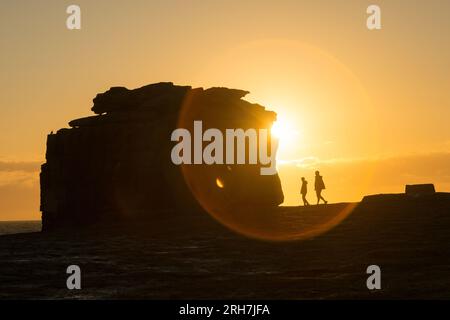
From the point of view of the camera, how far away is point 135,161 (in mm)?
42750

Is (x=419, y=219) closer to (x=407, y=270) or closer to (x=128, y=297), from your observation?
(x=407, y=270)

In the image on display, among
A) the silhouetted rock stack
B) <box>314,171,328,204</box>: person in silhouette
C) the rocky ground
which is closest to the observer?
the rocky ground

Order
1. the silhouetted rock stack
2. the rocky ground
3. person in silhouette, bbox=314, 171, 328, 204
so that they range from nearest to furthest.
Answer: the rocky ground < person in silhouette, bbox=314, 171, 328, 204 < the silhouetted rock stack

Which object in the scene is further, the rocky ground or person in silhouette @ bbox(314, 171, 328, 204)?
person in silhouette @ bbox(314, 171, 328, 204)

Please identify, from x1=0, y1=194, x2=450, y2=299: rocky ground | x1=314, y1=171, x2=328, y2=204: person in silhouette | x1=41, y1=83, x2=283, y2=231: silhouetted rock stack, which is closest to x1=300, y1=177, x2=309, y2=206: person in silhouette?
x1=314, y1=171, x2=328, y2=204: person in silhouette

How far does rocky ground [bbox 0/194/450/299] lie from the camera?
13109 millimetres

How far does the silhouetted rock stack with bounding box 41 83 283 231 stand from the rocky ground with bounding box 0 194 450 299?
1353cm

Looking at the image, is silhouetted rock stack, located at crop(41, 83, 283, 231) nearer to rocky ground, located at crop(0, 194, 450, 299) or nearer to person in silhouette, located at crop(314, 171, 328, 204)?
person in silhouette, located at crop(314, 171, 328, 204)

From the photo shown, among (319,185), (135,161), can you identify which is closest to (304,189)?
(319,185)

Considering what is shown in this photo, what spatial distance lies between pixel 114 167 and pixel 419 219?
2331 centimetres

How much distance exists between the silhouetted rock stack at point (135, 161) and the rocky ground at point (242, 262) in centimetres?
1353

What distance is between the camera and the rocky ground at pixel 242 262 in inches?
516

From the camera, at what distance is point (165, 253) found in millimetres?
20375
